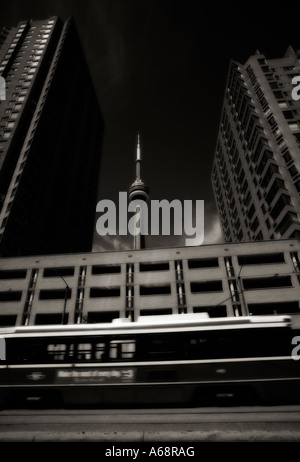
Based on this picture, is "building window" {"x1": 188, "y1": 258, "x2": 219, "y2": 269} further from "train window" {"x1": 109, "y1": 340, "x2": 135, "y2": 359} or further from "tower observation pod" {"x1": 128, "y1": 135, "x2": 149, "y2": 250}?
"tower observation pod" {"x1": 128, "y1": 135, "x2": 149, "y2": 250}

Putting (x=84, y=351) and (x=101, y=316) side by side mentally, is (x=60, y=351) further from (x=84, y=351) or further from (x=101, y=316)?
(x=101, y=316)

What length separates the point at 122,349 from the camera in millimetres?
11367

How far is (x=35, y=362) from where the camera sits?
11352 millimetres

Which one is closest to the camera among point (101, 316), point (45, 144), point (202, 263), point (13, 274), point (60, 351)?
point (60, 351)

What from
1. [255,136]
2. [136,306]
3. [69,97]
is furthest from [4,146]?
[255,136]

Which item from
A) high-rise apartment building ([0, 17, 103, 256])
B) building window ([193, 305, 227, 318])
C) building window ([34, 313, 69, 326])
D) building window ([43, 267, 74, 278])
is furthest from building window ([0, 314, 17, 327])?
building window ([193, 305, 227, 318])

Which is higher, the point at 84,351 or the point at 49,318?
the point at 49,318

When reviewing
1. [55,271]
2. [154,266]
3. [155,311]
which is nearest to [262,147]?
[154,266]

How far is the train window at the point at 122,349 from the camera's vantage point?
11241 millimetres

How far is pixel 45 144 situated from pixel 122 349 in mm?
65444

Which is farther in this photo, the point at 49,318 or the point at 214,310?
the point at 49,318

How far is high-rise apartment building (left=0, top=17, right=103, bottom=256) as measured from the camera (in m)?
54.7

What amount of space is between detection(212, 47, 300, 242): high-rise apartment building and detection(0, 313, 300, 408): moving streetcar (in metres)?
35.7
